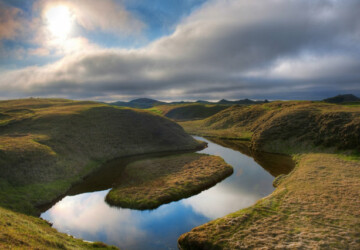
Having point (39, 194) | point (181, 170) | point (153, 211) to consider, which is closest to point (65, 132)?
point (39, 194)

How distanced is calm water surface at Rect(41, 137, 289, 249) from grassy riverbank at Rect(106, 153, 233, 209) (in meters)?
1.36

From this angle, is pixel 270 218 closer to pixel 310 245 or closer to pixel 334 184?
pixel 310 245

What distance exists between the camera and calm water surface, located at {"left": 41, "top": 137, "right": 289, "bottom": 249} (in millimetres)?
21750

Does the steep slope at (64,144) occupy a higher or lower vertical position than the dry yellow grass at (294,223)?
higher

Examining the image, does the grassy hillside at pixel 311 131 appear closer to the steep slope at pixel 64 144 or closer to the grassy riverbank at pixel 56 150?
the grassy riverbank at pixel 56 150

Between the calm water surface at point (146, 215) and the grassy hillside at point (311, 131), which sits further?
the grassy hillside at point (311, 131)

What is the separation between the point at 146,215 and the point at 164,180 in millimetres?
10945

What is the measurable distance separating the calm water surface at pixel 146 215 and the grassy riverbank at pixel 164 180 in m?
1.36

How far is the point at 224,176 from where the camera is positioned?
40.3 m

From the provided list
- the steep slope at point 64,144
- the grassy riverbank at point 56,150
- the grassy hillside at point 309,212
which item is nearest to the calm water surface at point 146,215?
the grassy riverbank at point 56,150

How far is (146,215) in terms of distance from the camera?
26.1 metres

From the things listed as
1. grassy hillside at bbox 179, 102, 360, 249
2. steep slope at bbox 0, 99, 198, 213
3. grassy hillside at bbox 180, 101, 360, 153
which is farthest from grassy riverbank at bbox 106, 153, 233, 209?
grassy hillside at bbox 180, 101, 360, 153

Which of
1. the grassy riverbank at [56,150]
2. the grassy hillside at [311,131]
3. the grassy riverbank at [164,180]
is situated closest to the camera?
the grassy riverbank at [56,150]

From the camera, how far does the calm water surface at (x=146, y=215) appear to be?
71.4 ft
